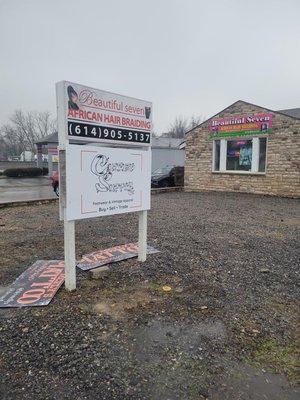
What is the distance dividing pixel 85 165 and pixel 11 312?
5.86 feet

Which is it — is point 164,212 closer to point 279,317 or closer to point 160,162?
point 279,317

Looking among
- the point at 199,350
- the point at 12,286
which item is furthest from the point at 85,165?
the point at 199,350

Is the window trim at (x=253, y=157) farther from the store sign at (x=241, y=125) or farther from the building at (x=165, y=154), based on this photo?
the building at (x=165, y=154)

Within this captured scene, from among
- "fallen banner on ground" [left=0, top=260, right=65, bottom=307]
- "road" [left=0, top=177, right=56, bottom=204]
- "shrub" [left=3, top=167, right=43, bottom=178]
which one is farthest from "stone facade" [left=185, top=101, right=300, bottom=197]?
"shrub" [left=3, top=167, right=43, bottom=178]

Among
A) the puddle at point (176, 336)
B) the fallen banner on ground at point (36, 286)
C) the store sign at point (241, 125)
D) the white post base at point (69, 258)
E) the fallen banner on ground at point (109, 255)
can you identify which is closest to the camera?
the puddle at point (176, 336)

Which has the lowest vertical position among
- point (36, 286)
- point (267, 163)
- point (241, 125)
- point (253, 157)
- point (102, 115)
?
point (36, 286)

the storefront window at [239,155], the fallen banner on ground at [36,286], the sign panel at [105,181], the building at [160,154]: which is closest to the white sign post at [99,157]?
the sign panel at [105,181]

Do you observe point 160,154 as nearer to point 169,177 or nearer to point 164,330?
point 169,177

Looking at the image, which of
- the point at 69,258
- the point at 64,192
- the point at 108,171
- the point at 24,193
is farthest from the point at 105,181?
the point at 24,193

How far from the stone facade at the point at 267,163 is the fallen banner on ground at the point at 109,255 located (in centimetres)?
1056

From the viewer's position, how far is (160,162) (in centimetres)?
2998

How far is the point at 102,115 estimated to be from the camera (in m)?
3.92

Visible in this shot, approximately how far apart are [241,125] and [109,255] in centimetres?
1225

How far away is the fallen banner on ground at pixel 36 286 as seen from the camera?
347cm
